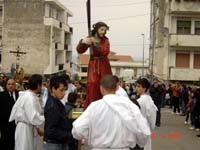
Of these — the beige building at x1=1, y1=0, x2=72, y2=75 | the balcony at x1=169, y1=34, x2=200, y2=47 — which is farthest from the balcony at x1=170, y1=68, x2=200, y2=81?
the beige building at x1=1, y1=0, x2=72, y2=75

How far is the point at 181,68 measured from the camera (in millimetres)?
47188

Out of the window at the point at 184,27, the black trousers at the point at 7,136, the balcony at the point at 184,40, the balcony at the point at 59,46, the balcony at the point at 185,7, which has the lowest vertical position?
the black trousers at the point at 7,136

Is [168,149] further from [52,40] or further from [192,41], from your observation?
[52,40]

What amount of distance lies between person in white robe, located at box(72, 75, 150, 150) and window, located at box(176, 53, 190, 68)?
4184 cm

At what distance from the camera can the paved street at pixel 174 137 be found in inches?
623

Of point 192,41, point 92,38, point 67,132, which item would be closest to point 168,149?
point 92,38

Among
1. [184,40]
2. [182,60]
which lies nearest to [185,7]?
[184,40]

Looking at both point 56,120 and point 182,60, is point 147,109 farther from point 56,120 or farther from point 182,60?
point 182,60

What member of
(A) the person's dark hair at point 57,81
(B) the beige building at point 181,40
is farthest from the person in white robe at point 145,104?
(B) the beige building at point 181,40

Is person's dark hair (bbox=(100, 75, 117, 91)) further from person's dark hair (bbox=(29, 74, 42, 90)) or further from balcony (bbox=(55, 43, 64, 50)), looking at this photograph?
balcony (bbox=(55, 43, 64, 50))

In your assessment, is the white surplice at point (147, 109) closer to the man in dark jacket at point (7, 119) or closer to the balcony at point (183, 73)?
the man in dark jacket at point (7, 119)

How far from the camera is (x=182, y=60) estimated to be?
47.1 meters

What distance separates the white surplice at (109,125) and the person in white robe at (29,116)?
236cm

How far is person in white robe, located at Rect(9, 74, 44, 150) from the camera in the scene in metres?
8.12
